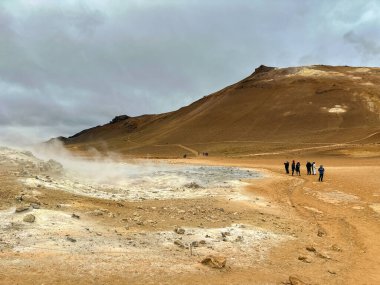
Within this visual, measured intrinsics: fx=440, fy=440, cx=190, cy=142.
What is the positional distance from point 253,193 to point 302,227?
814 centimetres

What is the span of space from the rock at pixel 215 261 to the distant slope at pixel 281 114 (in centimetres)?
7527

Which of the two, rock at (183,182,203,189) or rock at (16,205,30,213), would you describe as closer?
rock at (16,205,30,213)

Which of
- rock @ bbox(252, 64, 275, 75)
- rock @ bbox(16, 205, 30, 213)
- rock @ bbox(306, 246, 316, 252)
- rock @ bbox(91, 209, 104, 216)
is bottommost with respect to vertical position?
rock @ bbox(306, 246, 316, 252)

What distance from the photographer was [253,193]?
23.0m

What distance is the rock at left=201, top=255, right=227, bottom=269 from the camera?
→ 9445 millimetres

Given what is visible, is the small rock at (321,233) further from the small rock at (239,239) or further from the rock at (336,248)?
the small rock at (239,239)

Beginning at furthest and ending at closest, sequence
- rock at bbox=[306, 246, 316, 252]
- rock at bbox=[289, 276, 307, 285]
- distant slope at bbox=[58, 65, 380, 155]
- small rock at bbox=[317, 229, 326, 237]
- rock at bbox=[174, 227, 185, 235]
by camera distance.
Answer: distant slope at bbox=[58, 65, 380, 155], small rock at bbox=[317, 229, 326, 237], rock at bbox=[174, 227, 185, 235], rock at bbox=[306, 246, 316, 252], rock at bbox=[289, 276, 307, 285]

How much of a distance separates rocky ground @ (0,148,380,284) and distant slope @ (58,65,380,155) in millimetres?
67634

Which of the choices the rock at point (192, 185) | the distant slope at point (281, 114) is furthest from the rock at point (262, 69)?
the rock at point (192, 185)

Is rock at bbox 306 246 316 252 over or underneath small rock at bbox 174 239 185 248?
underneath

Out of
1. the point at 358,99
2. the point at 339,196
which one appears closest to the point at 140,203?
the point at 339,196

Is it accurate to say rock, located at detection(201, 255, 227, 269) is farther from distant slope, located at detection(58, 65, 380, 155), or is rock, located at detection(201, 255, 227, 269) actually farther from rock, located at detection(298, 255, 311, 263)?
distant slope, located at detection(58, 65, 380, 155)

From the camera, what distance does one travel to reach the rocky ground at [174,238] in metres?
8.86

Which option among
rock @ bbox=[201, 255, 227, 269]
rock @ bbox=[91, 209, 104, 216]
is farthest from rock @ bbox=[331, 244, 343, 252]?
rock @ bbox=[91, 209, 104, 216]
